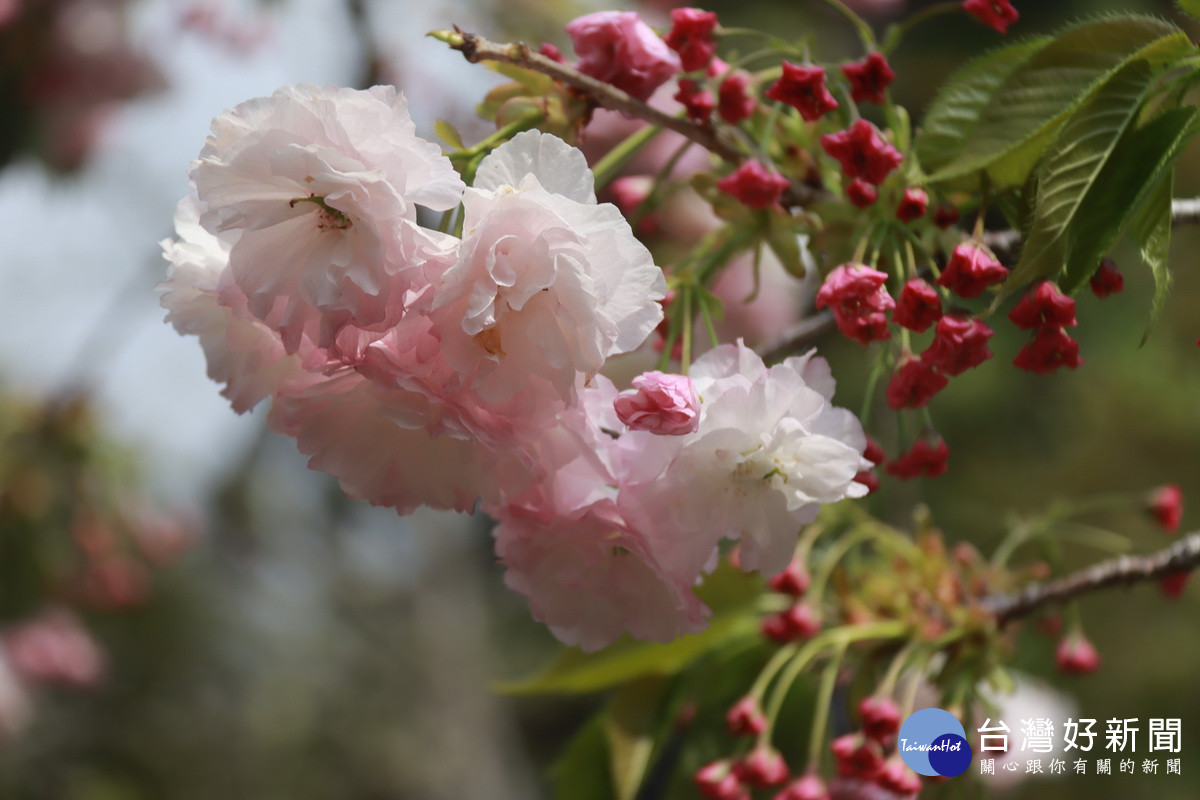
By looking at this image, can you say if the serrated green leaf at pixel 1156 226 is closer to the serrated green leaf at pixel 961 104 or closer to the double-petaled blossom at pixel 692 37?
the serrated green leaf at pixel 961 104

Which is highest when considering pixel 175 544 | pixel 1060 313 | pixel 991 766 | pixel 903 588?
pixel 1060 313

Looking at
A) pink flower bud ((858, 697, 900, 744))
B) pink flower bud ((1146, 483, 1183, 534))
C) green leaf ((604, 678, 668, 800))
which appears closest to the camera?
pink flower bud ((858, 697, 900, 744))

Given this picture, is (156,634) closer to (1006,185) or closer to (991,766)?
(991,766)

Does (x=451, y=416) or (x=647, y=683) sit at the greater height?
(x=451, y=416)

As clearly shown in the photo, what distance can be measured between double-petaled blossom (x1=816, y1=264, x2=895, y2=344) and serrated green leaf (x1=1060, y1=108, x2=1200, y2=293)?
84 mm

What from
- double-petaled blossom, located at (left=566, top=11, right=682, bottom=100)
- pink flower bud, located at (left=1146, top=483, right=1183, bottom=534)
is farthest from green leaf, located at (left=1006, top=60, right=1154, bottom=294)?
pink flower bud, located at (left=1146, top=483, right=1183, bottom=534)

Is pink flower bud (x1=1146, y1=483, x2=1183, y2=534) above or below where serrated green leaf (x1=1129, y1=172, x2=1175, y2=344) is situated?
below

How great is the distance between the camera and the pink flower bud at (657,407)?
0.41m

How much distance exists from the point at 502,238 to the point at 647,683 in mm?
529

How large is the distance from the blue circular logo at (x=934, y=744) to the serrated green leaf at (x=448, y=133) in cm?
50

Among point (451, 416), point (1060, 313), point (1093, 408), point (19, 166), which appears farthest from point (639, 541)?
point (1093, 408)

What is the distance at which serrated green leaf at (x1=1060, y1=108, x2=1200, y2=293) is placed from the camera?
425 mm

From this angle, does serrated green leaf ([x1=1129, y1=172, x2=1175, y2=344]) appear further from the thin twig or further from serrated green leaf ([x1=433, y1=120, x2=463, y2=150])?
serrated green leaf ([x1=433, y1=120, x2=463, y2=150])

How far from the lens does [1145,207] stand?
1.48 feet
